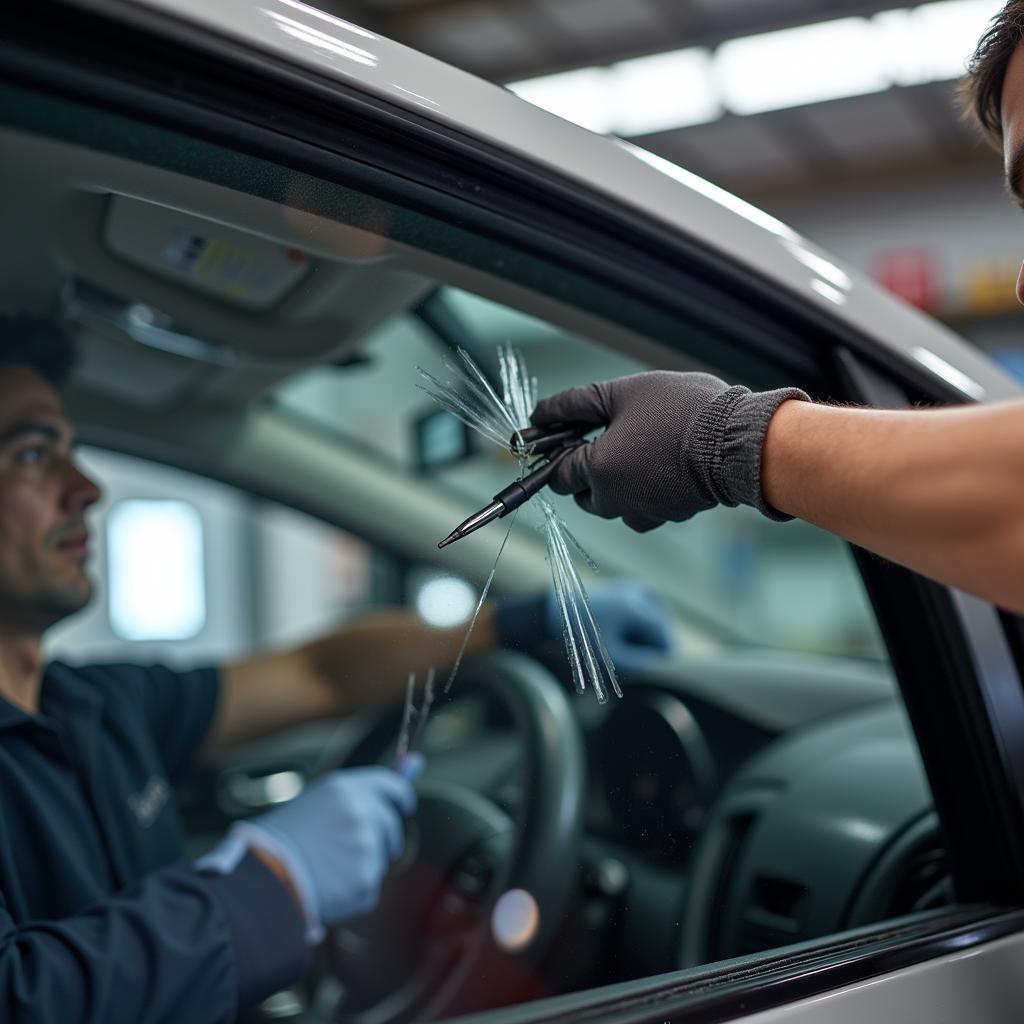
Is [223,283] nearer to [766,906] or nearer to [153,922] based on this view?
[153,922]

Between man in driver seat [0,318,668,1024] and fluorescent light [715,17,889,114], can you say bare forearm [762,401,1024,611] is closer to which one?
man in driver seat [0,318,668,1024]

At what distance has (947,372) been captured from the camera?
1.06 meters

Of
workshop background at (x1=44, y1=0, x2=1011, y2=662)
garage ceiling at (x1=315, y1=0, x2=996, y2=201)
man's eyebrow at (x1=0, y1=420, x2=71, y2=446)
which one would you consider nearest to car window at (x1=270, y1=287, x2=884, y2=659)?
man's eyebrow at (x1=0, y1=420, x2=71, y2=446)

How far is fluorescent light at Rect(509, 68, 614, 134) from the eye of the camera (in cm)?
607

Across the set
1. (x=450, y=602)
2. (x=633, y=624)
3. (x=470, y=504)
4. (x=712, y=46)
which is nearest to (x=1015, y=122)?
(x=450, y=602)

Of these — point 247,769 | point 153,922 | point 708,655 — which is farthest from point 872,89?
point 153,922

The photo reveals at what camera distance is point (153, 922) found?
1002 millimetres

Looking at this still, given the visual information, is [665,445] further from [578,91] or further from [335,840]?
[578,91]

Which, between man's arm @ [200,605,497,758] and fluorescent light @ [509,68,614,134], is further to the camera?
fluorescent light @ [509,68,614,134]

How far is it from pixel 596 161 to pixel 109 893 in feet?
3.27

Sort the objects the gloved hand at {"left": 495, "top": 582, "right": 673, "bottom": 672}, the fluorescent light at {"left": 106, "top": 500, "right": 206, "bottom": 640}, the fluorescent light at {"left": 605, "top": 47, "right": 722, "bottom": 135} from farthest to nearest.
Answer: the fluorescent light at {"left": 106, "top": 500, "right": 206, "bottom": 640}, the fluorescent light at {"left": 605, "top": 47, "right": 722, "bottom": 135}, the gloved hand at {"left": 495, "top": 582, "right": 673, "bottom": 672}

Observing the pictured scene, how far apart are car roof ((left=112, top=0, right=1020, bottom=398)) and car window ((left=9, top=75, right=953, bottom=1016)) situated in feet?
0.20

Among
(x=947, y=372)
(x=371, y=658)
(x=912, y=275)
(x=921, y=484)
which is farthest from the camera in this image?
(x=912, y=275)

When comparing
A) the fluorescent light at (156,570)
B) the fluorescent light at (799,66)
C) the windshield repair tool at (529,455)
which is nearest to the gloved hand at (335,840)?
the windshield repair tool at (529,455)
